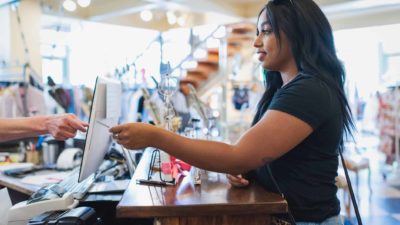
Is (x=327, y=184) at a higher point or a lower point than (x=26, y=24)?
lower

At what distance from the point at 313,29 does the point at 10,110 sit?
13.1 ft

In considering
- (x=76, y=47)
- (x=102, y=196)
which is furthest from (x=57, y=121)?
(x=76, y=47)

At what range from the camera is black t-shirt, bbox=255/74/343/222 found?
0.99 meters

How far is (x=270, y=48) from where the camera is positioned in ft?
3.70

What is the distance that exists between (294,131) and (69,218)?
0.73 meters

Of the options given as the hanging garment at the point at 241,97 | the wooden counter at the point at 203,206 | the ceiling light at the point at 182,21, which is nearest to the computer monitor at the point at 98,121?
the wooden counter at the point at 203,206

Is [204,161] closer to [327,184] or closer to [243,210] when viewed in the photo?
[243,210]

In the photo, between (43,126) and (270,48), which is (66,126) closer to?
(43,126)

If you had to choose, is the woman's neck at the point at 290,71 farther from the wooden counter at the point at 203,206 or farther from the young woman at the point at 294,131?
the wooden counter at the point at 203,206

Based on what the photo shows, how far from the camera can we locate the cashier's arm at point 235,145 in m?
0.95

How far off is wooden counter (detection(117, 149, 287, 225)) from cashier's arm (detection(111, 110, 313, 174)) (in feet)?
0.31

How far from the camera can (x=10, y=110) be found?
4152 millimetres

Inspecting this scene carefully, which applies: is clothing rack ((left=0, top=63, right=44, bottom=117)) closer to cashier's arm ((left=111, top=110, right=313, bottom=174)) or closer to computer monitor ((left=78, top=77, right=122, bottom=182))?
computer monitor ((left=78, top=77, right=122, bottom=182))

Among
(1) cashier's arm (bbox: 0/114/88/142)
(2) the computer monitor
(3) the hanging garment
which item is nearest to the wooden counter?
(2) the computer monitor
